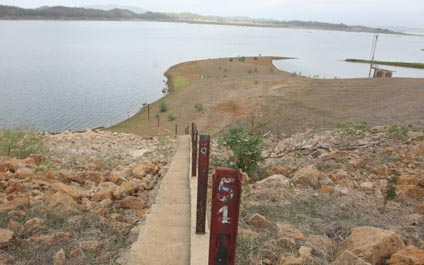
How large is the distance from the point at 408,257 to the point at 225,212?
1.90 metres

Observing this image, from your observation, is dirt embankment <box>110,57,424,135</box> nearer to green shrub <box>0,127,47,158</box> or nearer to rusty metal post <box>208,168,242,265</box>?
green shrub <box>0,127,47,158</box>

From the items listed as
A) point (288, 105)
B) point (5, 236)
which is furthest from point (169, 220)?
point (288, 105)

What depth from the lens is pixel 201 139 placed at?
448 cm

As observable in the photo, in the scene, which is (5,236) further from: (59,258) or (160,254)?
(160,254)

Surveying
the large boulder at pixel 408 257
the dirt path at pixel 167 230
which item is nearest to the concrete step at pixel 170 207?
the dirt path at pixel 167 230

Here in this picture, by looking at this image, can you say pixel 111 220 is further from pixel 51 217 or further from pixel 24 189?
pixel 24 189

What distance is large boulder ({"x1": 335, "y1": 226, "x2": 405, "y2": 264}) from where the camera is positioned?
10.9 ft

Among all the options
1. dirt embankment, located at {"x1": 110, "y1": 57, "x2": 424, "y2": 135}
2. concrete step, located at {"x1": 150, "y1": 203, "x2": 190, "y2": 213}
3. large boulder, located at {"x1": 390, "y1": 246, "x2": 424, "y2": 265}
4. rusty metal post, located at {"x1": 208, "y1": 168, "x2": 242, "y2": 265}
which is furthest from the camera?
dirt embankment, located at {"x1": 110, "y1": 57, "x2": 424, "y2": 135}

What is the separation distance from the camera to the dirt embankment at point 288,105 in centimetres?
1527

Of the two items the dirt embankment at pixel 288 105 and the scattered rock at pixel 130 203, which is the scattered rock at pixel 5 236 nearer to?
the scattered rock at pixel 130 203

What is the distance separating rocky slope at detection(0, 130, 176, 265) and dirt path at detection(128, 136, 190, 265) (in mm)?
205

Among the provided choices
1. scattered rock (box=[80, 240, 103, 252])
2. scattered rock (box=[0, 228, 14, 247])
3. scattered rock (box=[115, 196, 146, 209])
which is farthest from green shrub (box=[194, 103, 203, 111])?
scattered rock (box=[0, 228, 14, 247])

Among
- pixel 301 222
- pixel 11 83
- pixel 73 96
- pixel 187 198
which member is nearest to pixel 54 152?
pixel 187 198

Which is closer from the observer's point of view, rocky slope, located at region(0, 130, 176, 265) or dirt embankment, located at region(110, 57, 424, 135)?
rocky slope, located at region(0, 130, 176, 265)
